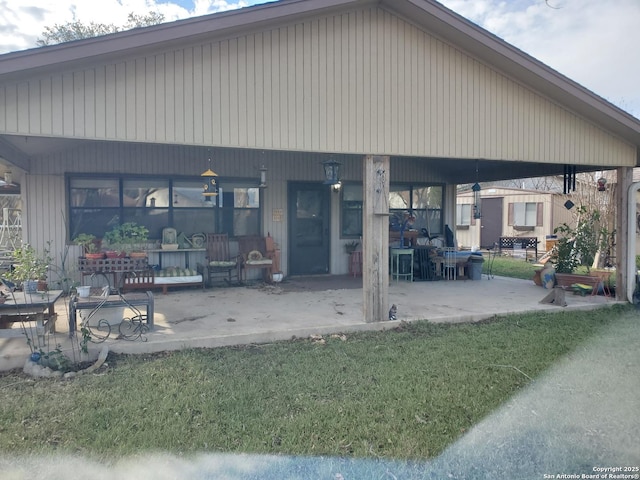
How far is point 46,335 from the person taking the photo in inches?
180

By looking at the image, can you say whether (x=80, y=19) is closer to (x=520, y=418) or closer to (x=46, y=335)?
(x=46, y=335)

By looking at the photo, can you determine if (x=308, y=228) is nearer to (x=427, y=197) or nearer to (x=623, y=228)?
(x=427, y=197)

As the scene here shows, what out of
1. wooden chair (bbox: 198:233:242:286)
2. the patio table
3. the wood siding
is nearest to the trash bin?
the wood siding

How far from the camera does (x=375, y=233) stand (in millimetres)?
5246

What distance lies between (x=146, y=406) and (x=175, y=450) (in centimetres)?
67

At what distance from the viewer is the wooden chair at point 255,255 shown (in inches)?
320

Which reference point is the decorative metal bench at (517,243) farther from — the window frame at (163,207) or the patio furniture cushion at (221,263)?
the patio furniture cushion at (221,263)

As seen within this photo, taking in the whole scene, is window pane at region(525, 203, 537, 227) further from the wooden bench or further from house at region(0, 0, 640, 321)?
the wooden bench

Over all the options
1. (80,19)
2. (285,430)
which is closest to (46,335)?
(285,430)

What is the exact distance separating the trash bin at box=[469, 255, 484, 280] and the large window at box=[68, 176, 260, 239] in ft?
14.4

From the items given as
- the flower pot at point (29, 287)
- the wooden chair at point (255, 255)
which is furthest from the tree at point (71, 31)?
the flower pot at point (29, 287)

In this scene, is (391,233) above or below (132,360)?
above

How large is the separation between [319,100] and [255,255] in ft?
12.9

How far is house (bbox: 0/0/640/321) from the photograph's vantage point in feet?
13.2
